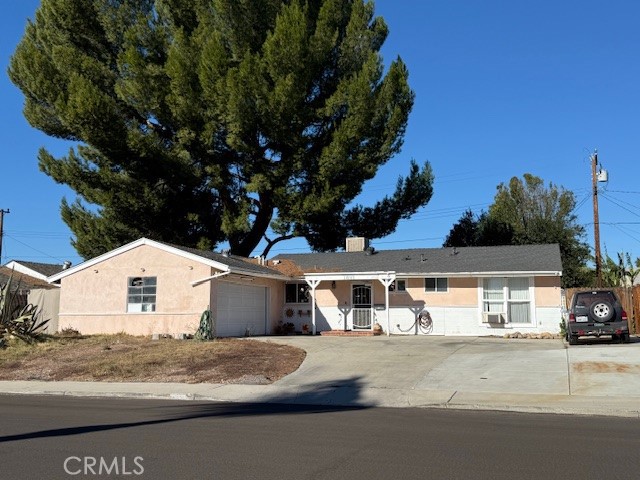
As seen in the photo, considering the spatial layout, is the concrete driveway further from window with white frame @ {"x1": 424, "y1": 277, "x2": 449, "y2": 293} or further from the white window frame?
the white window frame

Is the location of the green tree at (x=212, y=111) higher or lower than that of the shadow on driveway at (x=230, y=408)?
higher

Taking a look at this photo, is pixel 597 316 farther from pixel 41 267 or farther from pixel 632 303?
pixel 41 267

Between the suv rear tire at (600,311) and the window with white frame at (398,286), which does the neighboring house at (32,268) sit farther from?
the suv rear tire at (600,311)

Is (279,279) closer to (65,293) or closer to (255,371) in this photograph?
(65,293)

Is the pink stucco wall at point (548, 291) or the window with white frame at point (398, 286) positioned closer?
the pink stucco wall at point (548, 291)

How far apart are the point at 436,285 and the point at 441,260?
5.53 ft

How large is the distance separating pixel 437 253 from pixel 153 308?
515 inches

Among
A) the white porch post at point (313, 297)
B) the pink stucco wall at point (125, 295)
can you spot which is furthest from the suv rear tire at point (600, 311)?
the pink stucco wall at point (125, 295)

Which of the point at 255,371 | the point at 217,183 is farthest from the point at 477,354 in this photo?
the point at 217,183

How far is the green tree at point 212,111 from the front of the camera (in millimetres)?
30328

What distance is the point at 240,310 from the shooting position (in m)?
25.8

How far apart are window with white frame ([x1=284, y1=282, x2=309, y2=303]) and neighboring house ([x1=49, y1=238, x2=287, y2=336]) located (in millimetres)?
2673

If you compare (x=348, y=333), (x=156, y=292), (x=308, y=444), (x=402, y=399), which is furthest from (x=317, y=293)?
(x=308, y=444)

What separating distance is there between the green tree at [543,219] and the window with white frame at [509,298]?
16.0m
